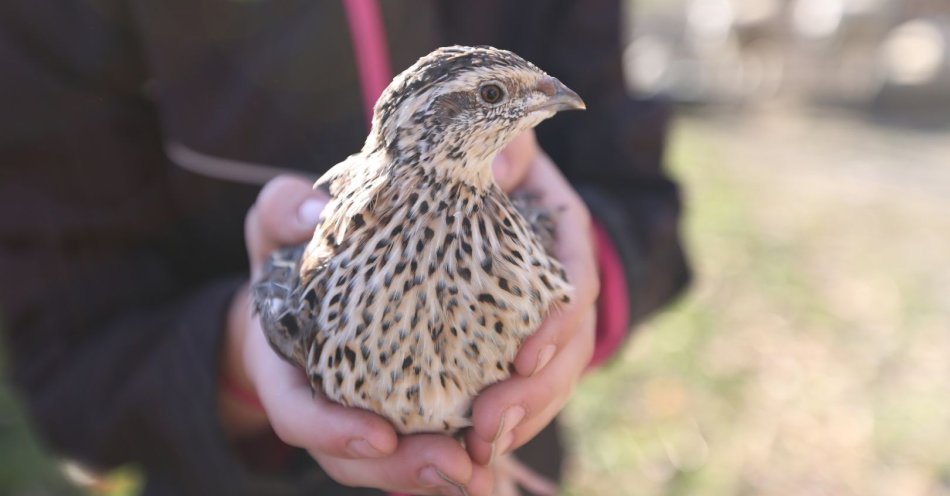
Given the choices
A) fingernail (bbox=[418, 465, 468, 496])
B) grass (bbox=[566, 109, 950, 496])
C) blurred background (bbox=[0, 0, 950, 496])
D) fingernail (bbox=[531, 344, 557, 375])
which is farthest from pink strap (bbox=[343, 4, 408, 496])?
grass (bbox=[566, 109, 950, 496])

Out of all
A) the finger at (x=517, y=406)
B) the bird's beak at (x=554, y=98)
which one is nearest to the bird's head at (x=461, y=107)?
the bird's beak at (x=554, y=98)

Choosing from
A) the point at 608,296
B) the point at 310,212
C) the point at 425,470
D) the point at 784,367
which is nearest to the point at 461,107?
the point at 310,212

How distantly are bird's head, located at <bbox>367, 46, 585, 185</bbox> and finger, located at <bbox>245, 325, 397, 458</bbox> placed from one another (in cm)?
41

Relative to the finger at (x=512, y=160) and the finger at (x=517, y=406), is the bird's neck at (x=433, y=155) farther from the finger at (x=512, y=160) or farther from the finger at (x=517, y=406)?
the finger at (x=517, y=406)

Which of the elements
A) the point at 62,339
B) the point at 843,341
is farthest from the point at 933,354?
the point at 62,339

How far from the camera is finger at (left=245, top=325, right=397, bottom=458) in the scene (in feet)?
4.57

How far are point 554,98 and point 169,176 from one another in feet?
4.04

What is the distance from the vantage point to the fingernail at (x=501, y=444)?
4.69 feet

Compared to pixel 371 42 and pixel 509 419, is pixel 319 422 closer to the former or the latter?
pixel 509 419

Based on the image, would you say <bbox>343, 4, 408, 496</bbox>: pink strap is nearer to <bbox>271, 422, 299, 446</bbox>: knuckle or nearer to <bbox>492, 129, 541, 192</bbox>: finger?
<bbox>492, 129, 541, 192</bbox>: finger

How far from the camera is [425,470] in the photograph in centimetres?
142

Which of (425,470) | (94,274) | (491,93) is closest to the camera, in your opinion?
(491,93)

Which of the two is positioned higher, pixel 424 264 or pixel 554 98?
pixel 554 98

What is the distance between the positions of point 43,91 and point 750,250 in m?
4.05
